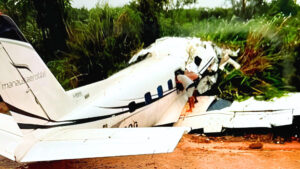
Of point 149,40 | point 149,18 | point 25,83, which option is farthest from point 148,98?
point 149,18

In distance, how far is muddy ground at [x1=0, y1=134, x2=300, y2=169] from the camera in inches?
197

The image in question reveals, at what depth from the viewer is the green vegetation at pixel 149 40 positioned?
7988 millimetres

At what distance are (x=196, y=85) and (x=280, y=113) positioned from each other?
2.35 m

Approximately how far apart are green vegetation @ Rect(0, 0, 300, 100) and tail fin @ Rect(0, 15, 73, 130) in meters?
5.11

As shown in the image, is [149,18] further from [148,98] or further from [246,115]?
[246,115]

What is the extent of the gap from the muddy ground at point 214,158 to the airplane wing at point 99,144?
1.67 meters

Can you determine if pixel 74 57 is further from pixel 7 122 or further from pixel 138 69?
pixel 7 122

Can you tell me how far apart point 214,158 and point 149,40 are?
704cm

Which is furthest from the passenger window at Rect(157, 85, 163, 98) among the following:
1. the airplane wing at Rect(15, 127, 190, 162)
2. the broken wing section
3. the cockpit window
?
the cockpit window

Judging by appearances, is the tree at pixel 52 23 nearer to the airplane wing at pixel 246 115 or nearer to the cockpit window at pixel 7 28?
the airplane wing at pixel 246 115

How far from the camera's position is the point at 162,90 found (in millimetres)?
6336

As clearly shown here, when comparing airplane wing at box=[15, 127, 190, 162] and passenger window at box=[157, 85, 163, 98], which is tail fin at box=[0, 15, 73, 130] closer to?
airplane wing at box=[15, 127, 190, 162]

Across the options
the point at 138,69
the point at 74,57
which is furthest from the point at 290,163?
the point at 74,57

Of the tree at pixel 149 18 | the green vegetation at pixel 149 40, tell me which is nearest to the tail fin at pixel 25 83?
the green vegetation at pixel 149 40
